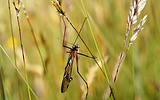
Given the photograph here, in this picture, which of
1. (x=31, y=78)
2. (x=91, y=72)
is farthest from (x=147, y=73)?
(x=31, y=78)

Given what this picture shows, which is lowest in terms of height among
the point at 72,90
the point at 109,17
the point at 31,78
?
the point at 72,90

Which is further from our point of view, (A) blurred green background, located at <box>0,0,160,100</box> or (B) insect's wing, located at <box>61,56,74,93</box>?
(A) blurred green background, located at <box>0,0,160,100</box>

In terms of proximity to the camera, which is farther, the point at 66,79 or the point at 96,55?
the point at 96,55

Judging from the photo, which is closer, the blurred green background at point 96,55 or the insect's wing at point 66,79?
the insect's wing at point 66,79

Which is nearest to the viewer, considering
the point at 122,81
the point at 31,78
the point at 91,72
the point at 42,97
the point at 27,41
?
the point at 91,72

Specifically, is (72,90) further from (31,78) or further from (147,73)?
(147,73)

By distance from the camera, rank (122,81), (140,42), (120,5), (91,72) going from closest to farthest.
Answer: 1. (91,72)
2. (122,81)
3. (140,42)
4. (120,5)

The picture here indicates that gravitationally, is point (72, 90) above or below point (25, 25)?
below

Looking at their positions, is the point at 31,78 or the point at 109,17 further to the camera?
the point at 109,17
